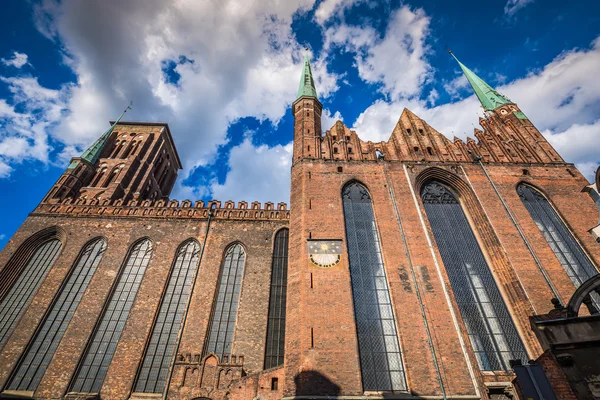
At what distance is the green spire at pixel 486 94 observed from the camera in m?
23.2

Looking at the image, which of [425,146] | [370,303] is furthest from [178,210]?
[425,146]

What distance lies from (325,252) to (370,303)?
266cm

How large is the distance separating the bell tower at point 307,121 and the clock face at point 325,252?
19.5 ft

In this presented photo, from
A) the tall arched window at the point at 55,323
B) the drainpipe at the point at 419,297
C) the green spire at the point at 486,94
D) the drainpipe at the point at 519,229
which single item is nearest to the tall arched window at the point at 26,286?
the tall arched window at the point at 55,323

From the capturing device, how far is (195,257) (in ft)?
58.2

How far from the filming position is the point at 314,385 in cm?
984

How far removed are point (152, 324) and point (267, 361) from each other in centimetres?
578

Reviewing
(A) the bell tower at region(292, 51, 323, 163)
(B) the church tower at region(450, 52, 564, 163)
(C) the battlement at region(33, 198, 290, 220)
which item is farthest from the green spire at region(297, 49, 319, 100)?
(B) the church tower at region(450, 52, 564, 163)

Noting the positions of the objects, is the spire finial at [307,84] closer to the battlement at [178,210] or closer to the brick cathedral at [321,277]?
the brick cathedral at [321,277]

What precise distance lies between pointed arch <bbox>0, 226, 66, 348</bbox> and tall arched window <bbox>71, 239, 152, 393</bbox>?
413 cm

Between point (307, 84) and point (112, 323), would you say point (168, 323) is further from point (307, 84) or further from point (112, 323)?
point (307, 84)

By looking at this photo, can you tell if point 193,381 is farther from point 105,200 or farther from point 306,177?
point 105,200

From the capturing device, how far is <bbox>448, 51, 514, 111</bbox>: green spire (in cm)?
2323

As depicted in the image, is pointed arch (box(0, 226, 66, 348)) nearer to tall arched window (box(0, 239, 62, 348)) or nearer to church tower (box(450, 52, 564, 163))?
tall arched window (box(0, 239, 62, 348))
